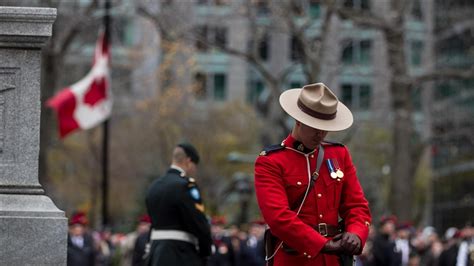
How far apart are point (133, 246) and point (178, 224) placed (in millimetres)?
14080

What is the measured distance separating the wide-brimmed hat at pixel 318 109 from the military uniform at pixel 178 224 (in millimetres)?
3795

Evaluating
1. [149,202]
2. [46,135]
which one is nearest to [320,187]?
[149,202]

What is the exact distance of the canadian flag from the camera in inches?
1308

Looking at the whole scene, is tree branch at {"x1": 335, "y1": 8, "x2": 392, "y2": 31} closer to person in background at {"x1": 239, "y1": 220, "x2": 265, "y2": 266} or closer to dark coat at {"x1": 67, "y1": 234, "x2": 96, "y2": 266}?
person in background at {"x1": 239, "y1": 220, "x2": 265, "y2": 266}

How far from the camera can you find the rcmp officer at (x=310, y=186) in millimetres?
9719

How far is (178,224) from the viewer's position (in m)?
13.8

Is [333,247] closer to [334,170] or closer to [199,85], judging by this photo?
[334,170]

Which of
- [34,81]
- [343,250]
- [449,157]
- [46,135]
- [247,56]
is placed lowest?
[449,157]

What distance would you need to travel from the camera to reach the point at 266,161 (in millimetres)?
9938

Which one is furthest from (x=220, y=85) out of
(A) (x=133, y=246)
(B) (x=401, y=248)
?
(A) (x=133, y=246)

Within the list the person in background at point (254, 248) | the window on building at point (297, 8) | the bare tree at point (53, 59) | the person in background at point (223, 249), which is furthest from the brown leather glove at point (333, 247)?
the bare tree at point (53, 59)

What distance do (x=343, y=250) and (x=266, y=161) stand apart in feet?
2.84

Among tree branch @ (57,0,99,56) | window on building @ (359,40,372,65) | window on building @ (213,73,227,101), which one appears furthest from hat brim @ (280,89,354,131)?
window on building @ (213,73,227,101)

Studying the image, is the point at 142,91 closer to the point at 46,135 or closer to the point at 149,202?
the point at 46,135
